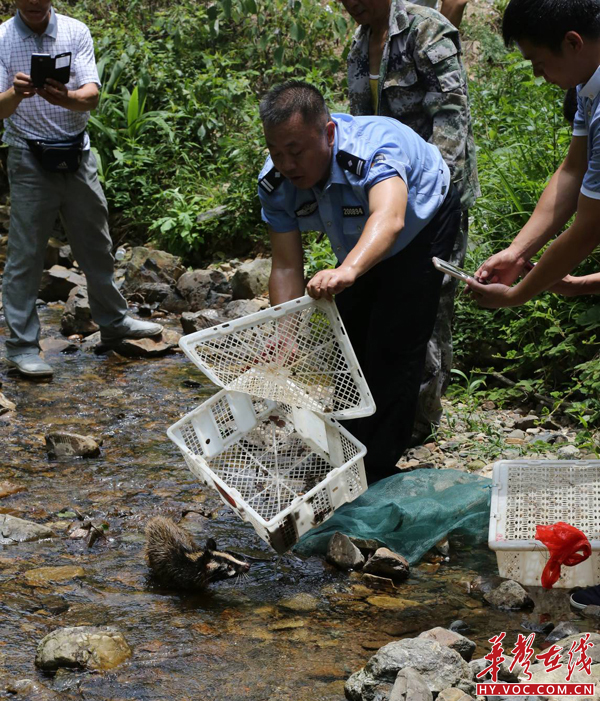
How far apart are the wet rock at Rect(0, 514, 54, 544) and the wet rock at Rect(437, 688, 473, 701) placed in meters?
1.74

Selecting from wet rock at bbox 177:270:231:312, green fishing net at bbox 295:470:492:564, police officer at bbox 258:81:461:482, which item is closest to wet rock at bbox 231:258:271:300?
wet rock at bbox 177:270:231:312

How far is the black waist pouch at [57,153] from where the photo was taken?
5.14m

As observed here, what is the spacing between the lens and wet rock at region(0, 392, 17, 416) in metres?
4.80

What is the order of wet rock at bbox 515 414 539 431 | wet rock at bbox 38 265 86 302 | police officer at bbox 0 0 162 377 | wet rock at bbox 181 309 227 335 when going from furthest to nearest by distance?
wet rock at bbox 38 265 86 302, wet rock at bbox 181 309 227 335, police officer at bbox 0 0 162 377, wet rock at bbox 515 414 539 431

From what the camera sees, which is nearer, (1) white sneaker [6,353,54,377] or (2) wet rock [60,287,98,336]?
(1) white sneaker [6,353,54,377]

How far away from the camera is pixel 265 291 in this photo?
6.89 meters

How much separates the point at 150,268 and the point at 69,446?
3522 millimetres

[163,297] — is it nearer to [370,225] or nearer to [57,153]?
[57,153]

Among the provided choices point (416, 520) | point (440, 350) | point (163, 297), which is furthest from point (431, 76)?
point (163, 297)

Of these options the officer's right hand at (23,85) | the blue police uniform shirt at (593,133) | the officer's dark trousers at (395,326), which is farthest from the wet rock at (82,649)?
the officer's right hand at (23,85)

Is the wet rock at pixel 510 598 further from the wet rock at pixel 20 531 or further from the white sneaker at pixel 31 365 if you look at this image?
the white sneaker at pixel 31 365

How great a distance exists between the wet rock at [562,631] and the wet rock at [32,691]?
1.37 meters

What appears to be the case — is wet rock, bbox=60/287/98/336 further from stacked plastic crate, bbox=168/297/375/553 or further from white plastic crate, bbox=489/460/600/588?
white plastic crate, bbox=489/460/600/588

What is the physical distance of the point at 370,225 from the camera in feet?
9.96
